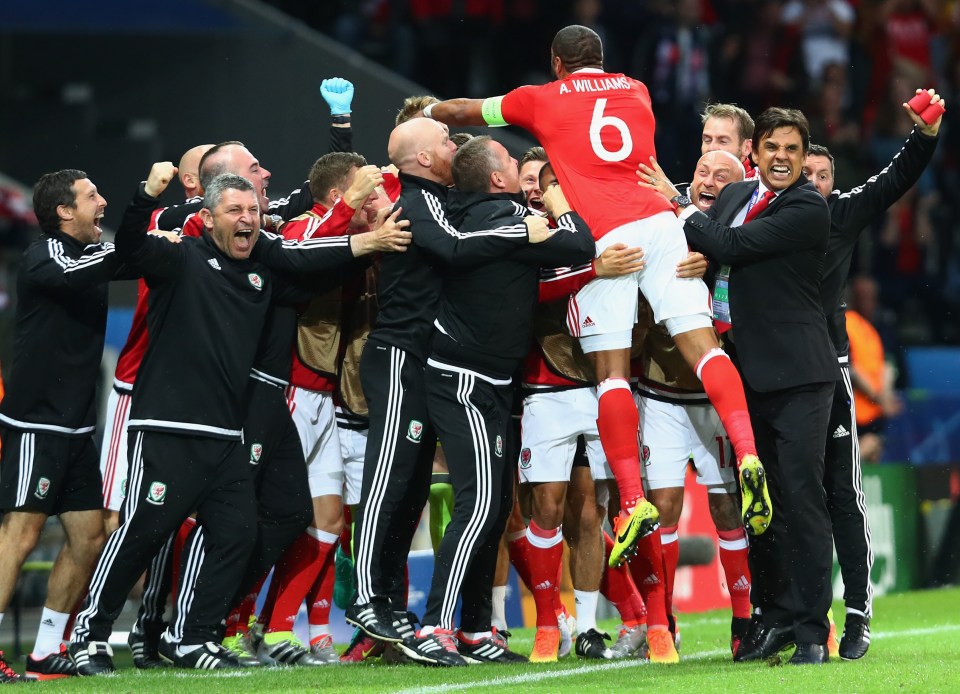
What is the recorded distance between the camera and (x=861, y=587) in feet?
23.3

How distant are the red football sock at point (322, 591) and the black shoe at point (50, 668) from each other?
50.8 inches

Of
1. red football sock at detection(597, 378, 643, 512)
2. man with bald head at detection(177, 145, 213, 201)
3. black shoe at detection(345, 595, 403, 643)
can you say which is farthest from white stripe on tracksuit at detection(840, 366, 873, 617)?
man with bald head at detection(177, 145, 213, 201)

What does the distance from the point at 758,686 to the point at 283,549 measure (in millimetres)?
2635

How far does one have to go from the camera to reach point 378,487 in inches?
280

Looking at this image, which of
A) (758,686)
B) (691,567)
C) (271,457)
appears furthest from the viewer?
(691,567)

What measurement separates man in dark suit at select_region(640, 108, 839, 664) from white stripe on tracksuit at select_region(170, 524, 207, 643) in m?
2.57

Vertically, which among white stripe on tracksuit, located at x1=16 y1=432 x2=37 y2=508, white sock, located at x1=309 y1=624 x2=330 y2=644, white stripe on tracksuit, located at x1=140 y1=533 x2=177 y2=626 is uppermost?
white stripe on tracksuit, located at x1=16 y1=432 x2=37 y2=508

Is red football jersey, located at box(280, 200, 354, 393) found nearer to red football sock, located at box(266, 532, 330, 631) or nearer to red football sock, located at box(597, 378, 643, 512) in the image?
red football sock, located at box(266, 532, 330, 631)

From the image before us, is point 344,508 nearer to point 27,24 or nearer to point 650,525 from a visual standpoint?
point 650,525

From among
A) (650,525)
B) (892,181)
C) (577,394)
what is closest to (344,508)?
(577,394)

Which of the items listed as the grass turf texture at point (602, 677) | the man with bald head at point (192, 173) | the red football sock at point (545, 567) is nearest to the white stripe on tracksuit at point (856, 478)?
the grass turf texture at point (602, 677)

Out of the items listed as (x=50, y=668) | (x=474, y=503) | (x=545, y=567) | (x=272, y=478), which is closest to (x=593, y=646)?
(x=545, y=567)

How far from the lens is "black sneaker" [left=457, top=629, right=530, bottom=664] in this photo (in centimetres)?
730

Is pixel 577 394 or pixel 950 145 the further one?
pixel 950 145
